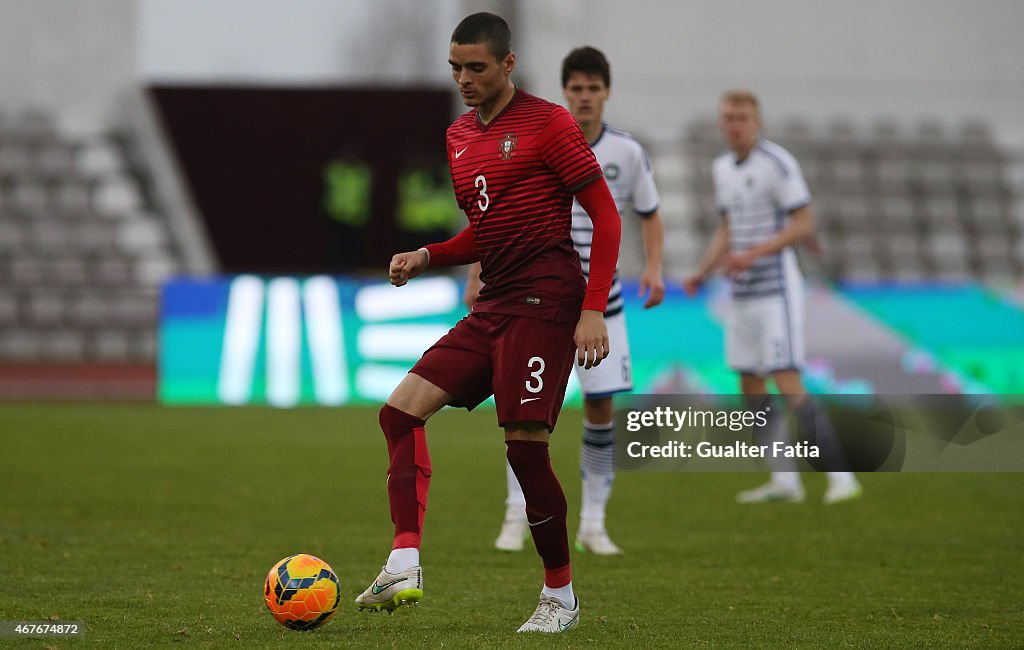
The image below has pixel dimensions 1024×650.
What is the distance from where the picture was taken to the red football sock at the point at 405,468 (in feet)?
16.4

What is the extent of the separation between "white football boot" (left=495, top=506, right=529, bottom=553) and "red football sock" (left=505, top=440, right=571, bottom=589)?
2.11m

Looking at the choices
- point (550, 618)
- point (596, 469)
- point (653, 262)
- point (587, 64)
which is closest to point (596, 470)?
point (596, 469)

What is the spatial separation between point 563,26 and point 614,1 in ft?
4.88

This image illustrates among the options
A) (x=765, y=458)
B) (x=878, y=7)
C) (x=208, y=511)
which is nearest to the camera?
(x=208, y=511)

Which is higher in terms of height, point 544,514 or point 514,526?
point 544,514

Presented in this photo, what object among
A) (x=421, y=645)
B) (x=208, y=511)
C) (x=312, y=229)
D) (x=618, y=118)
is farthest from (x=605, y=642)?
(x=312, y=229)

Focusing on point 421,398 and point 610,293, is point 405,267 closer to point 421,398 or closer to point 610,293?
point 421,398

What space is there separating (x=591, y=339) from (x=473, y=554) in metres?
2.36

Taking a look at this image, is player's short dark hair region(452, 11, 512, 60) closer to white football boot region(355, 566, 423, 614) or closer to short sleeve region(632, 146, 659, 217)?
white football boot region(355, 566, 423, 614)

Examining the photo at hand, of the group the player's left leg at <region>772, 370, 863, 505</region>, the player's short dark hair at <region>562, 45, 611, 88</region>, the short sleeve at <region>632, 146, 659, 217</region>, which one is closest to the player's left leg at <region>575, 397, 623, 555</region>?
the short sleeve at <region>632, 146, 659, 217</region>

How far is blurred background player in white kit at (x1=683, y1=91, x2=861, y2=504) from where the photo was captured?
9.43 meters

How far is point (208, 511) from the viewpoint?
27.1ft

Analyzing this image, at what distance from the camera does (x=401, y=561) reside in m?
4.81

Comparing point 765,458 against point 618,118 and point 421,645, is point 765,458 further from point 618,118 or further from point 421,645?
point 618,118
